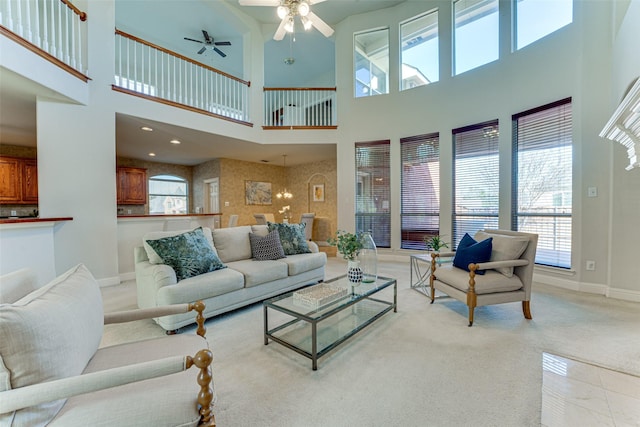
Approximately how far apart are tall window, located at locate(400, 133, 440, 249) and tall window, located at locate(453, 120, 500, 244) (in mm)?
343

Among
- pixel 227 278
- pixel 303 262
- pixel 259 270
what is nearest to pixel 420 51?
pixel 303 262

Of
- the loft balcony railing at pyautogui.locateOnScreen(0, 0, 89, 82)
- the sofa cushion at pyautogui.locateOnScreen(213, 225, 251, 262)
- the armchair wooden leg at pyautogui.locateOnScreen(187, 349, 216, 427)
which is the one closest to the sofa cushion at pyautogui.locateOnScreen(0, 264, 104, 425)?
the armchair wooden leg at pyautogui.locateOnScreen(187, 349, 216, 427)

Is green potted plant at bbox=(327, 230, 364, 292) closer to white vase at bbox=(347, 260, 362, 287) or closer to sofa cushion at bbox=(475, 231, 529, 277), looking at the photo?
white vase at bbox=(347, 260, 362, 287)

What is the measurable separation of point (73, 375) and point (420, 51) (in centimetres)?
639

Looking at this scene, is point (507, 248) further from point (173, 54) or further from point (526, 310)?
point (173, 54)

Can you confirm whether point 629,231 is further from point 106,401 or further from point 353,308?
point 106,401

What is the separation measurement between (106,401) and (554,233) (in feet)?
16.1

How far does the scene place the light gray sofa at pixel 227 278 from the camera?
238 centimetres

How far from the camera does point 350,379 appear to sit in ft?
5.86

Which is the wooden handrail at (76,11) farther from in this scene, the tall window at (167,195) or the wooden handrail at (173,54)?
the tall window at (167,195)

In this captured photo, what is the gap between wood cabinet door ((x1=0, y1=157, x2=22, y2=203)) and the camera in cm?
546

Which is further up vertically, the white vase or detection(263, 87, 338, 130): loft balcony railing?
detection(263, 87, 338, 130): loft balcony railing

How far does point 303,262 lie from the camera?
3.45 meters

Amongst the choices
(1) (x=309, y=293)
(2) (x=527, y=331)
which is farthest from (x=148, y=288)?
(2) (x=527, y=331)
